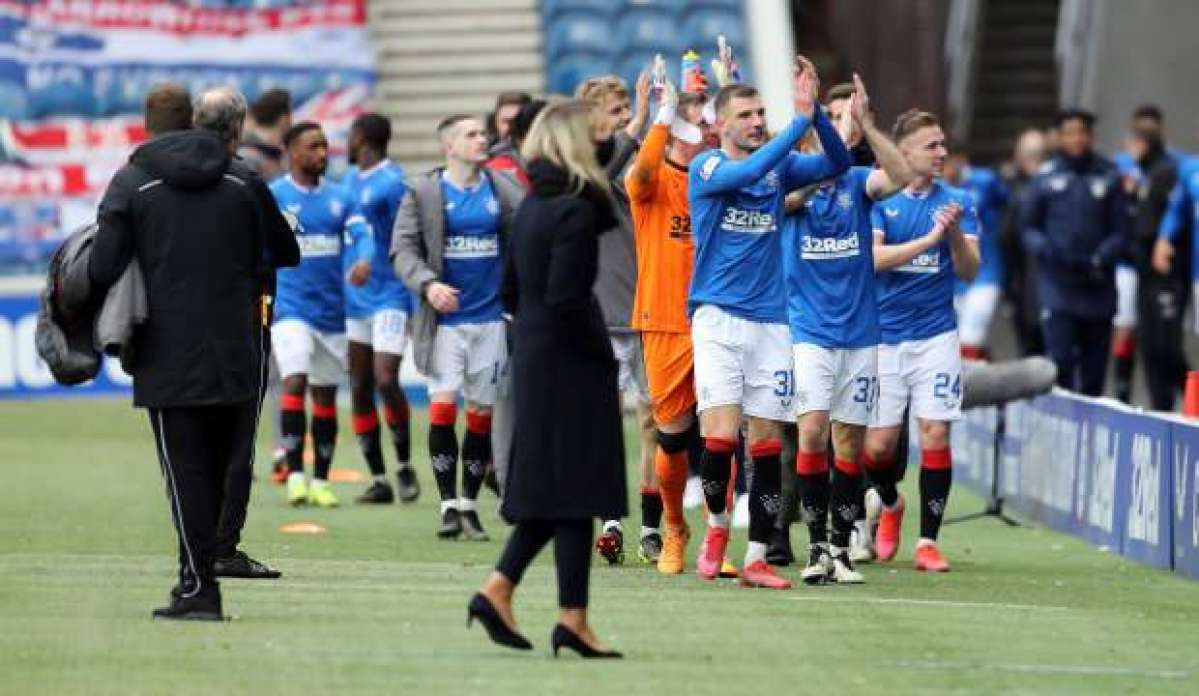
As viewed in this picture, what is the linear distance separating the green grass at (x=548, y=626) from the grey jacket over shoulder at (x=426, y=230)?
1042 mm

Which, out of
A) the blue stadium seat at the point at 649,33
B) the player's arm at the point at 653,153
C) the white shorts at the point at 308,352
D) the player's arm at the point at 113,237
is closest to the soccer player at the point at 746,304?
the player's arm at the point at 653,153

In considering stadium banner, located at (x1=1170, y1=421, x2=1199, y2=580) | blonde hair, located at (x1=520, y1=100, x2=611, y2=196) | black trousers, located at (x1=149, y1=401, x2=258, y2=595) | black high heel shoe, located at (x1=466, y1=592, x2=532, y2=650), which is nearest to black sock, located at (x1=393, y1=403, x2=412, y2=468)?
stadium banner, located at (x1=1170, y1=421, x2=1199, y2=580)

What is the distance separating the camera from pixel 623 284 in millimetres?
15750

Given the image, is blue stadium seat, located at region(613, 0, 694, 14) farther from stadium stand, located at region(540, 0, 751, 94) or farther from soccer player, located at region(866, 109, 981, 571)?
soccer player, located at region(866, 109, 981, 571)

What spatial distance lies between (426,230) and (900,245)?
274 centimetres

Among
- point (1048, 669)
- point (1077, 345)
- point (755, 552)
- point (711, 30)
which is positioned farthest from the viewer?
point (711, 30)

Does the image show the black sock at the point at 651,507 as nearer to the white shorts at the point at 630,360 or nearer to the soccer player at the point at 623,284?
the soccer player at the point at 623,284

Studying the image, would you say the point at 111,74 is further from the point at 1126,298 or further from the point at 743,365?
the point at 743,365

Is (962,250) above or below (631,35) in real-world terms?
below

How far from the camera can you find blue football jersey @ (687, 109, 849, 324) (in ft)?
43.0

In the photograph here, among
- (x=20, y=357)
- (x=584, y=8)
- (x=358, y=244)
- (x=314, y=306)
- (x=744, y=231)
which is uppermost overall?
(x=584, y=8)

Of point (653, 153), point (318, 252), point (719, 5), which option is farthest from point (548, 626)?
point (719, 5)

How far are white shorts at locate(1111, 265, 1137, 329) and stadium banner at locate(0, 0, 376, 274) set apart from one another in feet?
27.2

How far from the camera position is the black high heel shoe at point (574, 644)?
10375 mm
